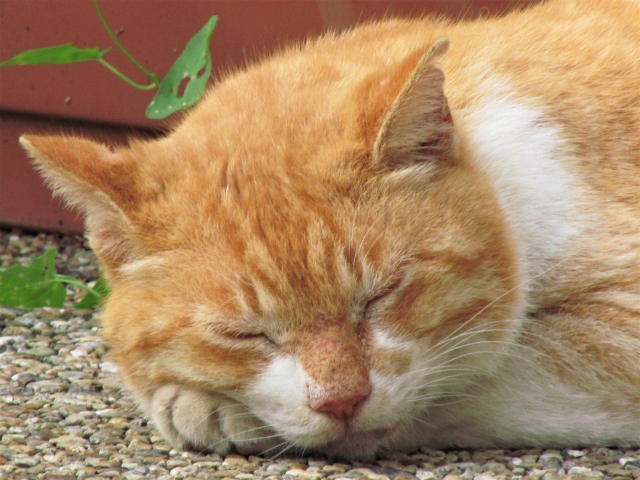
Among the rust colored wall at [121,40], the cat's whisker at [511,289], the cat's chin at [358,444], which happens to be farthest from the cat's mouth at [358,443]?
the rust colored wall at [121,40]

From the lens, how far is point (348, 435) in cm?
228

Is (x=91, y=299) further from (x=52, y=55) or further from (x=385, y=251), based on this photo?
(x=385, y=251)

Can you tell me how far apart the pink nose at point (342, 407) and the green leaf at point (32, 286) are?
1.85m

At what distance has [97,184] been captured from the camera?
2264 millimetres

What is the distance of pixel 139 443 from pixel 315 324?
779 mm

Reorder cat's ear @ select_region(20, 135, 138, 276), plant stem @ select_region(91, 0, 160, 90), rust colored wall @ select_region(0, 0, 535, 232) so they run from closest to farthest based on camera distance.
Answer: cat's ear @ select_region(20, 135, 138, 276) < plant stem @ select_region(91, 0, 160, 90) < rust colored wall @ select_region(0, 0, 535, 232)

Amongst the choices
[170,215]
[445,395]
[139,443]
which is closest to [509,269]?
[445,395]

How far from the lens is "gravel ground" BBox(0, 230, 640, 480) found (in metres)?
2.34

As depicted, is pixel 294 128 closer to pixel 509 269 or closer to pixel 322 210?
pixel 322 210

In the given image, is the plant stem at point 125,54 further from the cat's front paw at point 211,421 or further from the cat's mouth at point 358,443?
the cat's mouth at point 358,443

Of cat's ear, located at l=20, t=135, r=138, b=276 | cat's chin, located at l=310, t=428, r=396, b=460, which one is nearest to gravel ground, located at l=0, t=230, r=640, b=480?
cat's chin, located at l=310, t=428, r=396, b=460

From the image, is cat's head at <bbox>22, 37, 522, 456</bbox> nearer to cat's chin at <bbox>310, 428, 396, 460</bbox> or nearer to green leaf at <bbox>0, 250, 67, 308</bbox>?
cat's chin at <bbox>310, 428, 396, 460</bbox>

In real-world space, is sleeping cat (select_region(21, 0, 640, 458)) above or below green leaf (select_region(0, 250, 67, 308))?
below

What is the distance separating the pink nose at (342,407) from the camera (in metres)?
2.13
